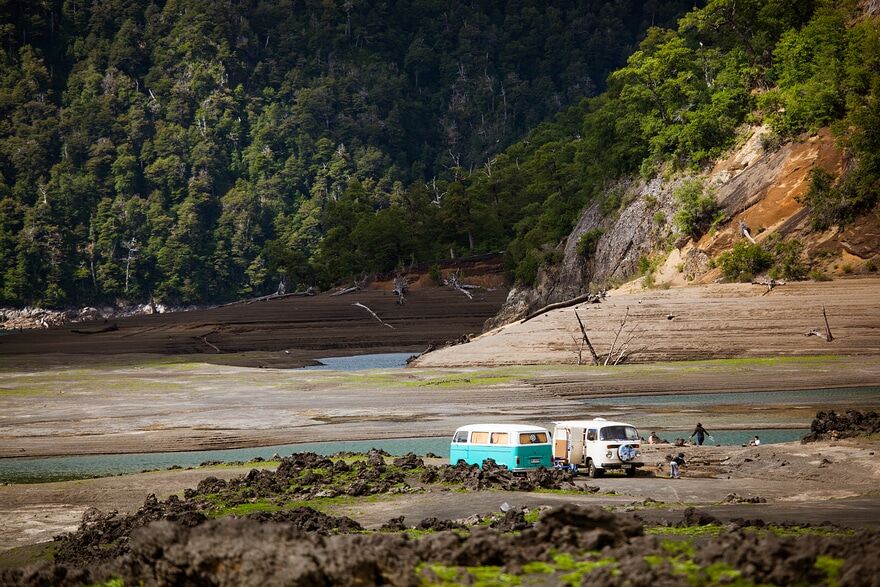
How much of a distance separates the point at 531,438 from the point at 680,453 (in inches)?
220

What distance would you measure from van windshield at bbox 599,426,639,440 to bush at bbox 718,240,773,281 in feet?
132

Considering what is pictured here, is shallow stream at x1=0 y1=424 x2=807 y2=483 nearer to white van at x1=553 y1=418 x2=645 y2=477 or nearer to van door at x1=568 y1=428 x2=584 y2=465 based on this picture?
white van at x1=553 y1=418 x2=645 y2=477

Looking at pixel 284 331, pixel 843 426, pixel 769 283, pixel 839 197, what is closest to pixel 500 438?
pixel 843 426

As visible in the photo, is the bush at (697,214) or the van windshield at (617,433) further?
the bush at (697,214)

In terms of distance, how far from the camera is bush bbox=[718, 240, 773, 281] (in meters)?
70.6

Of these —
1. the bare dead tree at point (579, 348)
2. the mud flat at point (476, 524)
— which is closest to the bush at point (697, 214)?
the bare dead tree at point (579, 348)

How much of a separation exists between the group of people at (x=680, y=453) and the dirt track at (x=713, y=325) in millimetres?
23563

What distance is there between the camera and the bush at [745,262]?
70625mm

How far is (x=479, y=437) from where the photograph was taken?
33344 mm

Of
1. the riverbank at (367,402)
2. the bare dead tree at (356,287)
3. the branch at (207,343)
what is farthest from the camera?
the bare dead tree at (356,287)

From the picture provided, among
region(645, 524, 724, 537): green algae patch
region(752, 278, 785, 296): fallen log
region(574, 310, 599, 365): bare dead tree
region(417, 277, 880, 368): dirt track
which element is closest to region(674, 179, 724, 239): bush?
region(417, 277, 880, 368): dirt track

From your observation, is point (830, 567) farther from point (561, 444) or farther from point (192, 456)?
point (192, 456)

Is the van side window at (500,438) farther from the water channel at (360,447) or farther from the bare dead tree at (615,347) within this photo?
the bare dead tree at (615,347)

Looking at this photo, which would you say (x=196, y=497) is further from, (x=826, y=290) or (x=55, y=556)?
(x=826, y=290)
